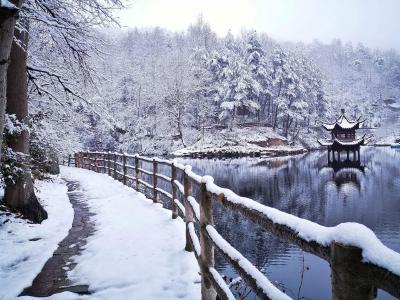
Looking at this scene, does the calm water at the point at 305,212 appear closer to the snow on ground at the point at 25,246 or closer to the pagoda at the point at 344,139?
the snow on ground at the point at 25,246

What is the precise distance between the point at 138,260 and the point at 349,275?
15.6ft

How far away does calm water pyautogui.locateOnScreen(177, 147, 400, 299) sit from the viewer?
34.4 feet

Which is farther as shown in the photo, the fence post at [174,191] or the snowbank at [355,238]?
the fence post at [174,191]

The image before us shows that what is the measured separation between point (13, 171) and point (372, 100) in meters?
145

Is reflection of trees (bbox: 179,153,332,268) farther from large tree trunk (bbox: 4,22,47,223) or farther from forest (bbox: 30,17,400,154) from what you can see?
forest (bbox: 30,17,400,154)

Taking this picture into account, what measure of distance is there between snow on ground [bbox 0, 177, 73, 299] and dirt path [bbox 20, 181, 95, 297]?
102 millimetres

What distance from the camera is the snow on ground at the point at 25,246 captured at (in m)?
4.83

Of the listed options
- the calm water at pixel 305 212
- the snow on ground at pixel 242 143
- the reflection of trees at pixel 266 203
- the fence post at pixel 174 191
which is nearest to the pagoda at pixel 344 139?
the snow on ground at pixel 242 143

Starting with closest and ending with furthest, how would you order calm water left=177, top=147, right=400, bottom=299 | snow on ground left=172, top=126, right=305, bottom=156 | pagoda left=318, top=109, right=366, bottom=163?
calm water left=177, top=147, right=400, bottom=299, pagoda left=318, top=109, right=366, bottom=163, snow on ground left=172, top=126, right=305, bottom=156

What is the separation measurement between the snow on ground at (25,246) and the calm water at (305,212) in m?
3.61

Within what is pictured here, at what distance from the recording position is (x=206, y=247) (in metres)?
3.97

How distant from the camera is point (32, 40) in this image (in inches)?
390

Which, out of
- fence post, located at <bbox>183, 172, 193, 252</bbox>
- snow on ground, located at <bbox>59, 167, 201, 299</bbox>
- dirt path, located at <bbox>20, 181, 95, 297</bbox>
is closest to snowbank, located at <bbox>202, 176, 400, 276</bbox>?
snow on ground, located at <bbox>59, 167, 201, 299</bbox>

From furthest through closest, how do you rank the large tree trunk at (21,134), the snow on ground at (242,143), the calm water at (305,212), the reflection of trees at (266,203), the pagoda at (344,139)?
the snow on ground at (242,143) → the pagoda at (344,139) → the reflection of trees at (266,203) → the calm water at (305,212) → the large tree trunk at (21,134)
